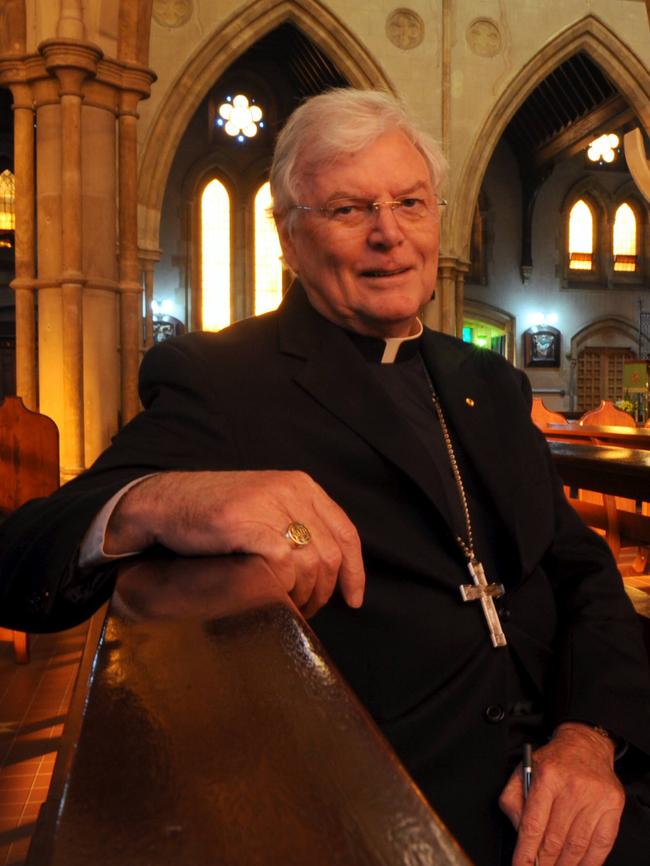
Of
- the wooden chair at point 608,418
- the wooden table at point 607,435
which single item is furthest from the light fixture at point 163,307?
the wooden table at point 607,435

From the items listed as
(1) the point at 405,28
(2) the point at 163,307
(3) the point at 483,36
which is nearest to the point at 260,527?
(1) the point at 405,28

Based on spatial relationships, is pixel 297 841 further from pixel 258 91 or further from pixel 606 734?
pixel 258 91

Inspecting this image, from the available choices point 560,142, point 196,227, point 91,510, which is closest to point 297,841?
point 91,510

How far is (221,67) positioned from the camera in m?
11.5

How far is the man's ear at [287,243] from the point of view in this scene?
1546 millimetres

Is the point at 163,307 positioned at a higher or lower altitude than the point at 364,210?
higher

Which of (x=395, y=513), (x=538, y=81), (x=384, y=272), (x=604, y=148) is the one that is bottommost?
(x=395, y=513)

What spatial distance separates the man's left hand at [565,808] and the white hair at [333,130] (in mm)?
985

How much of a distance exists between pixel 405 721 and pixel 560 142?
18374mm

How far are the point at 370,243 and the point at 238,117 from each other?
16.7m

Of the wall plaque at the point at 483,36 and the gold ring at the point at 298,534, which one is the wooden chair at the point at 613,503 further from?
the wall plaque at the point at 483,36

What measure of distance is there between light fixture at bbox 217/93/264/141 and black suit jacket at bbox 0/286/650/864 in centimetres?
1660

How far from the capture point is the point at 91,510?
3.10 ft

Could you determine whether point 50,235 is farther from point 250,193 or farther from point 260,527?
point 250,193
